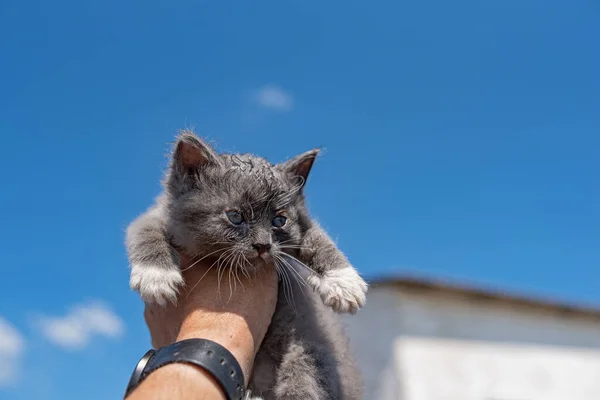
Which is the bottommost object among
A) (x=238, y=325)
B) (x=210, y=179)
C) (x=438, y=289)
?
(x=238, y=325)

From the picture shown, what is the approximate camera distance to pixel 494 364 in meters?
9.01

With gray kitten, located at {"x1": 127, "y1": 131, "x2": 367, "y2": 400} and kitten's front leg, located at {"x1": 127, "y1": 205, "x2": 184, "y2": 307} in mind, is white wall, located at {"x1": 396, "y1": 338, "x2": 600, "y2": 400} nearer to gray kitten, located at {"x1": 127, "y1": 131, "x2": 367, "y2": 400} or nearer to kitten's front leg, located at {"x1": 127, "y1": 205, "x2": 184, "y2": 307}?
gray kitten, located at {"x1": 127, "y1": 131, "x2": 367, "y2": 400}

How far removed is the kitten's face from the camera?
3.20 metres

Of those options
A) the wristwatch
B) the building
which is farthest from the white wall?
the wristwatch

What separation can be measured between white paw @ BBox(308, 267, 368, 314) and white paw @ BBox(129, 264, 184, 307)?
82 cm

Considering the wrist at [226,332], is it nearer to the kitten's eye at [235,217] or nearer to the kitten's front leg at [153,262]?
the kitten's front leg at [153,262]

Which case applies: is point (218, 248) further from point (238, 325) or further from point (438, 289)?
point (438, 289)

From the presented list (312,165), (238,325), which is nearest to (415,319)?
(312,165)

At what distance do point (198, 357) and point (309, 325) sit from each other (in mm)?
1041

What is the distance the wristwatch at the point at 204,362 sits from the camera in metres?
2.31

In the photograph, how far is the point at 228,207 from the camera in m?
3.26

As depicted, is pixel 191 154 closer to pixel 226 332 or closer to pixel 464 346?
pixel 226 332

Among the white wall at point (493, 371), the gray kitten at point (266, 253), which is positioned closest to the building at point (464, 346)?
the white wall at point (493, 371)

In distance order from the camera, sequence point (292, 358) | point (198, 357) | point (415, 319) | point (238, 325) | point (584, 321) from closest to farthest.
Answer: point (198, 357), point (238, 325), point (292, 358), point (415, 319), point (584, 321)
